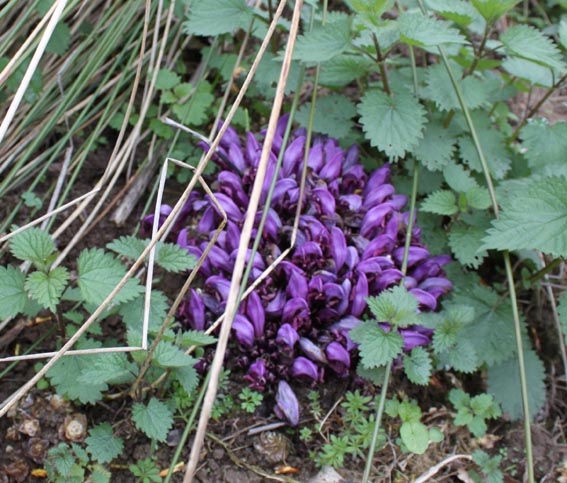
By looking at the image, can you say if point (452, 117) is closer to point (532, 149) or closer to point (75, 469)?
point (532, 149)

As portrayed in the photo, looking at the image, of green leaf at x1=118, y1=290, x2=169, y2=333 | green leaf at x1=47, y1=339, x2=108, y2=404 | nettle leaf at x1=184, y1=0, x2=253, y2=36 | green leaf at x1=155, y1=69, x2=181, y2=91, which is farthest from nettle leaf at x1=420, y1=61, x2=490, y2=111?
green leaf at x1=47, y1=339, x2=108, y2=404

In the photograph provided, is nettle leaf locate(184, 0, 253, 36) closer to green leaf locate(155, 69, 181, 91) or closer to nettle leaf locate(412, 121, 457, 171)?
green leaf locate(155, 69, 181, 91)

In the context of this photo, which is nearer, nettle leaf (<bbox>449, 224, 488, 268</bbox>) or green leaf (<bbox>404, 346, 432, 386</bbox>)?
green leaf (<bbox>404, 346, 432, 386</bbox>)

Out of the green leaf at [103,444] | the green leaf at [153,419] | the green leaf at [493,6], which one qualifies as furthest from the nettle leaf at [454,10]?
the green leaf at [103,444]

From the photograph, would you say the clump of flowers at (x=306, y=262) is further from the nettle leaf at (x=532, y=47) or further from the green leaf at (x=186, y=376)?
the nettle leaf at (x=532, y=47)

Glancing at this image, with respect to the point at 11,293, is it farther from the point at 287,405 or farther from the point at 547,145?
the point at 547,145

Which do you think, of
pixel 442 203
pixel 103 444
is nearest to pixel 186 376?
pixel 103 444
